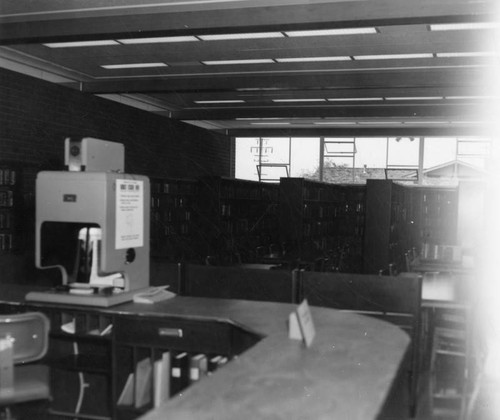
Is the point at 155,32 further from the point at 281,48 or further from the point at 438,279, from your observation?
the point at 438,279

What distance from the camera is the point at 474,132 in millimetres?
12938

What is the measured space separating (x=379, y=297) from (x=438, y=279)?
2.19 metres

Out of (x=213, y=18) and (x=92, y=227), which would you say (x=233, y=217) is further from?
(x=92, y=227)

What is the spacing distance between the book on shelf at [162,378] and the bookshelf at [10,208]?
4.65m

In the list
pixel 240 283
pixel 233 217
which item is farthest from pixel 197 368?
pixel 233 217

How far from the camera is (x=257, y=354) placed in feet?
7.52

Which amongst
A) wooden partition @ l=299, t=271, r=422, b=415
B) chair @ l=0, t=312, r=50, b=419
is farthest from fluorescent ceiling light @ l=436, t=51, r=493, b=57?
chair @ l=0, t=312, r=50, b=419

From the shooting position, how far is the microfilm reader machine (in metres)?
3.38

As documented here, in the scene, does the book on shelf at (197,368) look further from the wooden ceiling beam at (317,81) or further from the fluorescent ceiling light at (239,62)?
the wooden ceiling beam at (317,81)

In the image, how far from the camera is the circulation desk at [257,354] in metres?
1.73

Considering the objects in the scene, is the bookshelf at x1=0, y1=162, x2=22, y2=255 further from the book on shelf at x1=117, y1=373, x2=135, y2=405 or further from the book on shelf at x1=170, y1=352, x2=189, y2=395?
the book on shelf at x1=170, y1=352, x2=189, y2=395

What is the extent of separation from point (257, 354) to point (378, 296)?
222cm

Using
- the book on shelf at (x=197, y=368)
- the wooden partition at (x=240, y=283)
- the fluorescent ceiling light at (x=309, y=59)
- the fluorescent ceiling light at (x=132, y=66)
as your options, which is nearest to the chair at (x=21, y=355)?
the book on shelf at (x=197, y=368)

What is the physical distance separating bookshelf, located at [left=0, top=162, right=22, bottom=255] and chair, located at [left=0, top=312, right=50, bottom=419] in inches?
175
